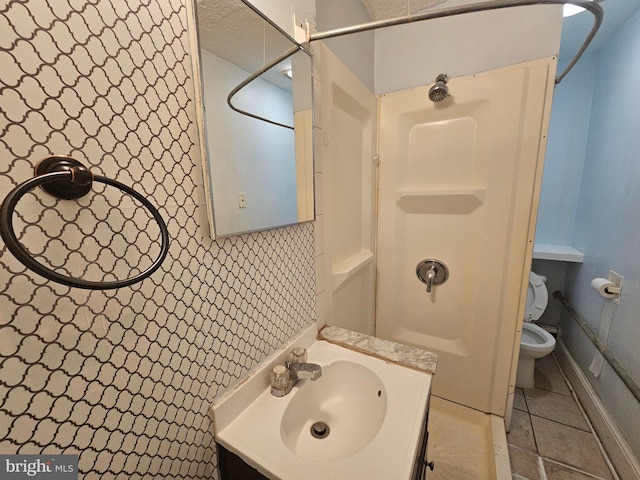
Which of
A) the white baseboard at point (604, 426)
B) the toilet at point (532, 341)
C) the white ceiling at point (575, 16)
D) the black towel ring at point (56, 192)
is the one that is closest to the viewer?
the black towel ring at point (56, 192)

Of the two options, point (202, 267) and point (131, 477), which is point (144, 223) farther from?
point (131, 477)

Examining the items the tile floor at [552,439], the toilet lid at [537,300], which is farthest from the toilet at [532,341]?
the tile floor at [552,439]

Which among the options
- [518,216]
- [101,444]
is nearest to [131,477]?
[101,444]

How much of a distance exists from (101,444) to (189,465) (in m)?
0.25

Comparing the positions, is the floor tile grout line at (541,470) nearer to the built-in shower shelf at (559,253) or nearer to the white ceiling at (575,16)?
the built-in shower shelf at (559,253)

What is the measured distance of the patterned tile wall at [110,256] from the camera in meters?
Answer: 0.34

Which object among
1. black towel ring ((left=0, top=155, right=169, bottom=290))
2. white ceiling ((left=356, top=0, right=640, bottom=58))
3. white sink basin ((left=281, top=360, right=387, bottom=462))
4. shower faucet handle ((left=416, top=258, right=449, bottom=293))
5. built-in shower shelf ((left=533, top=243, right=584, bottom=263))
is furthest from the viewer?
built-in shower shelf ((left=533, top=243, right=584, bottom=263))

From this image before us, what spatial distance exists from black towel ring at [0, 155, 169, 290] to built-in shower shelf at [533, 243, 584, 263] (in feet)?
8.61

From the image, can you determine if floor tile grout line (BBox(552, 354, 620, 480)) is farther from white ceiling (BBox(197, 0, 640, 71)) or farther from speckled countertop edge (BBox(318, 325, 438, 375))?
white ceiling (BBox(197, 0, 640, 71))

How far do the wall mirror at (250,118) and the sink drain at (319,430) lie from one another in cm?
66

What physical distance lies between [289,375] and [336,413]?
0.25 meters

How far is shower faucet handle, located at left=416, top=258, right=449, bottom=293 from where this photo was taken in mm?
1484

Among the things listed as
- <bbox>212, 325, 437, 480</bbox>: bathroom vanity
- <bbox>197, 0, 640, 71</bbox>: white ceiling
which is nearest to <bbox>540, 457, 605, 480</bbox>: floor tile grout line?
<bbox>212, 325, 437, 480</bbox>: bathroom vanity

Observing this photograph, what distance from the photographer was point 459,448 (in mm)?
1310
